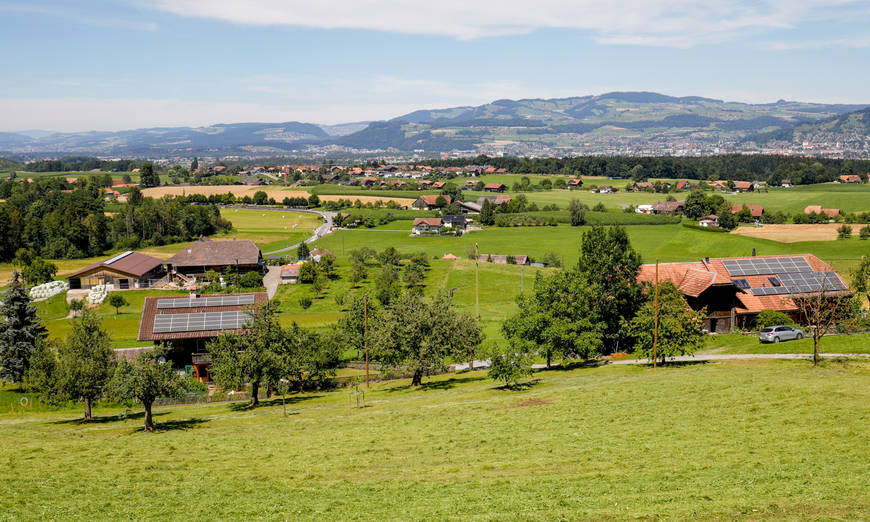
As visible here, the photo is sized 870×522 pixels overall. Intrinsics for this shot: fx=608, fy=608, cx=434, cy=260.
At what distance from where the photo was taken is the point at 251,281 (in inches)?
3573

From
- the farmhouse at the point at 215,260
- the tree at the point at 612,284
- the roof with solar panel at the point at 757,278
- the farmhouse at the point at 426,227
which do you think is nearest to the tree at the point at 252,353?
the tree at the point at 612,284

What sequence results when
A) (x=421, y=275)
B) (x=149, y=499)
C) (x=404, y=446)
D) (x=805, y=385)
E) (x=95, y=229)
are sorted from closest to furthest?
1. (x=149, y=499)
2. (x=404, y=446)
3. (x=805, y=385)
4. (x=421, y=275)
5. (x=95, y=229)

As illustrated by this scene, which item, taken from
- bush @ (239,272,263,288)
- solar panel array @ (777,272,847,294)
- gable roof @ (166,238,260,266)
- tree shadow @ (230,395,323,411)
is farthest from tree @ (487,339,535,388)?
gable roof @ (166,238,260,266)

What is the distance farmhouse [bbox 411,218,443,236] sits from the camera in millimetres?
143250

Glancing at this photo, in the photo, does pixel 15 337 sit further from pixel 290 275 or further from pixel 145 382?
pixel 290 275

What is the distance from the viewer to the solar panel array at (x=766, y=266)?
6469 centimetres

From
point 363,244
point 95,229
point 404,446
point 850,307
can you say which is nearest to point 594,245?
point 850,307

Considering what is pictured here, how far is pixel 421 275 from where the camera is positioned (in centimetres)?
9100

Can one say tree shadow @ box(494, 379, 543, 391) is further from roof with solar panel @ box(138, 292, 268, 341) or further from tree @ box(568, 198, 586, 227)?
tree @ box(568, 198, 586, 227)

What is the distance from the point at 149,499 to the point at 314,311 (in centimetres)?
5673

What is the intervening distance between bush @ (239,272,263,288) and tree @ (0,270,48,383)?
4047 centimetres

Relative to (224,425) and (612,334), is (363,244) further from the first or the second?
(224,425)

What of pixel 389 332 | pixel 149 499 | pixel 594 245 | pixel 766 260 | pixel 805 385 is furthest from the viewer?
pixel 766 260

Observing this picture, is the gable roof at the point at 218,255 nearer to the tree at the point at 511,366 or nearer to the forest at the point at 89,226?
the forest at the point at 89,226
